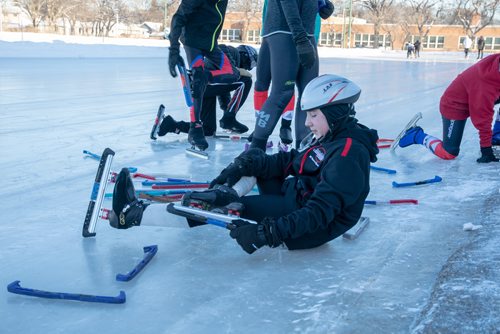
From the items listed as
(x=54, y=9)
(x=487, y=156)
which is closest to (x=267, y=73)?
(x=487, y=156)

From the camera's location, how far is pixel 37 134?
5355mm

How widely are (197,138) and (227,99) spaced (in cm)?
135

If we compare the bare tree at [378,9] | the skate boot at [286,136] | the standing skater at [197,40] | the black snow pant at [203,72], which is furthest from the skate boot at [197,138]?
the bare tree at [378,9]

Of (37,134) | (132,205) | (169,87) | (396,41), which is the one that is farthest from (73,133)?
(396,41)

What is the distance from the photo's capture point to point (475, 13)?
58.9 meters

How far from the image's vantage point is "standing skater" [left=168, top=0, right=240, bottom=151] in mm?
5023

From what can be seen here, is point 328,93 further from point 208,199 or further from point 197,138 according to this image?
point 197,138

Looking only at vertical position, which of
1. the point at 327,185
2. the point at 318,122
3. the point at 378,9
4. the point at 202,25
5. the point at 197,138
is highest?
the point at 378,9

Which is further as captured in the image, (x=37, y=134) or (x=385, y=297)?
(x=37, y=134)

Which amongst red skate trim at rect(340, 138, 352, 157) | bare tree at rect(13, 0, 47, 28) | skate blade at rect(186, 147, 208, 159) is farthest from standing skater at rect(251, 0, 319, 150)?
bare tree at rect(13, 0, 47, 28)

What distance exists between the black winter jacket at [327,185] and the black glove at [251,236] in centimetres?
5

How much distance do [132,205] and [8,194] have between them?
3.84 ft

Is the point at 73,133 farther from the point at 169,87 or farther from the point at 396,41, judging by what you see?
the point at 396,41

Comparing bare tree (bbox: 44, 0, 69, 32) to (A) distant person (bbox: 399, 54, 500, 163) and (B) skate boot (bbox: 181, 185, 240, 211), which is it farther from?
(B) skate boot (bbox: 181, 185, 240, 211)
